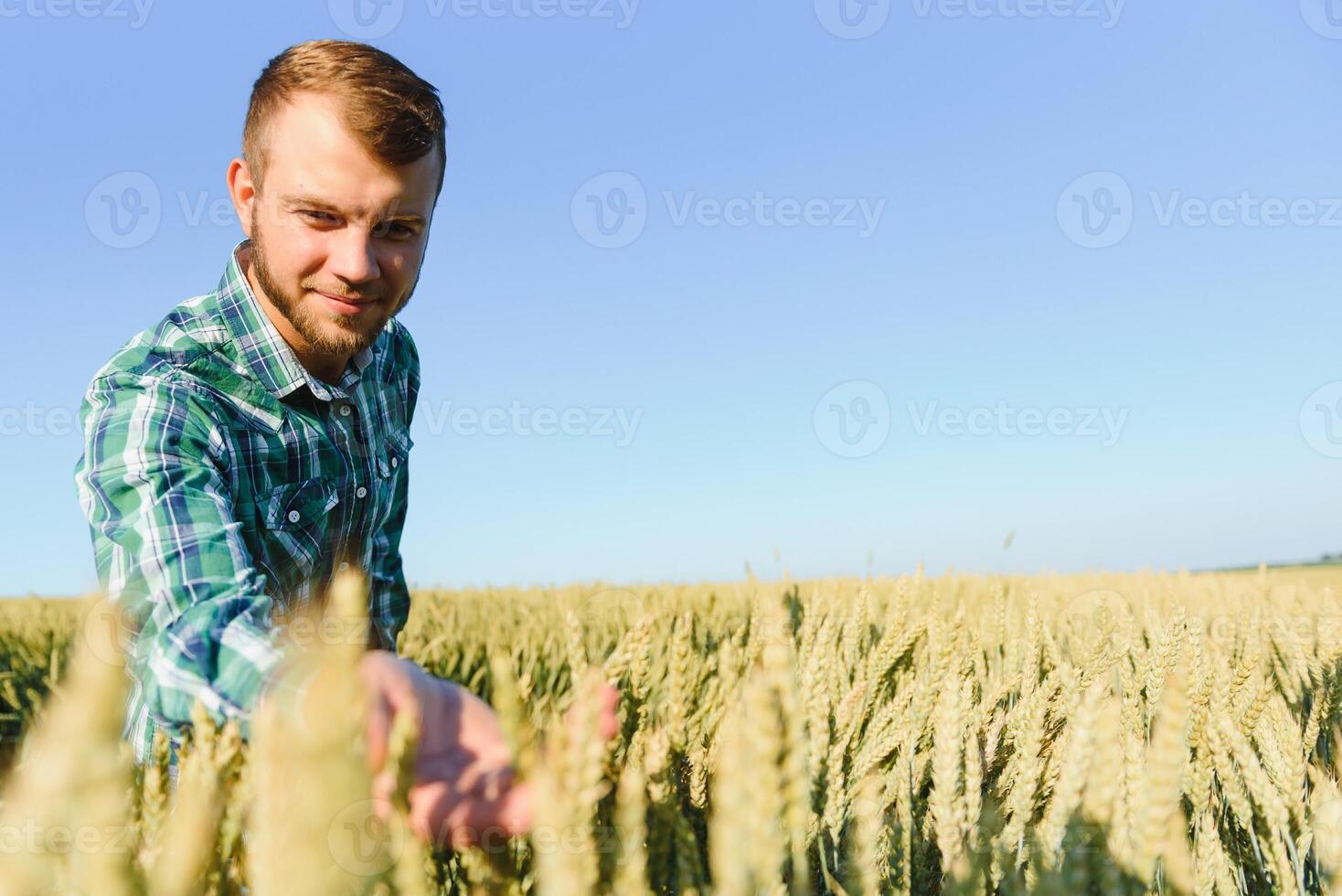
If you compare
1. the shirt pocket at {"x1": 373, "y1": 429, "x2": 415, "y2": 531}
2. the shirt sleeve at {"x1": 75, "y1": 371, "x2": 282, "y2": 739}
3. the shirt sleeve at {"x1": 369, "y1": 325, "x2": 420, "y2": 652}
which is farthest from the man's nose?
the shirt sleeve at {"x1": 369, "y1": 325, "x2": 420, "y2": 652}

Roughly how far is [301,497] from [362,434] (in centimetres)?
24

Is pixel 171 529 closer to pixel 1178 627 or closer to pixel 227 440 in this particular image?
pixel 227 440

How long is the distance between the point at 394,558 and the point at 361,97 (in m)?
1.14

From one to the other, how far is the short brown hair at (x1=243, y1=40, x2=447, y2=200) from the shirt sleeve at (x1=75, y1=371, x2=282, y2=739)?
54 cm

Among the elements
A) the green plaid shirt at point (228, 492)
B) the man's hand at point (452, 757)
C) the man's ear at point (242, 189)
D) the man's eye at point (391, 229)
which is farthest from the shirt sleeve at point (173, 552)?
the man's ear at point (242, 189)

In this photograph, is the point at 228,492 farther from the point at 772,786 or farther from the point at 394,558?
the point at 772,786

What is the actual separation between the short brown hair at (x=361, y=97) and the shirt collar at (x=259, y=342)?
0.22 m

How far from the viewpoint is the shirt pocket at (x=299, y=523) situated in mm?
1611

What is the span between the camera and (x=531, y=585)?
20.0ft

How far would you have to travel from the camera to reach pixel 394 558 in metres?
2.24

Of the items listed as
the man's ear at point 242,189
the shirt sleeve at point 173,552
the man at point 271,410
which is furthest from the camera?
the man's ear at point 242,189

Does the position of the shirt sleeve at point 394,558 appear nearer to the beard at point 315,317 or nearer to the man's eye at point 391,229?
the beard at point 315,317

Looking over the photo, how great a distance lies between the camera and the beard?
1.64 metres

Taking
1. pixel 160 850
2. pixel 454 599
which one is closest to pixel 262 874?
pixel 160 850
